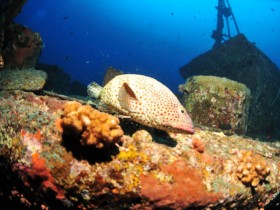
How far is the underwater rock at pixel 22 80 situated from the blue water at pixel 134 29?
125804mm

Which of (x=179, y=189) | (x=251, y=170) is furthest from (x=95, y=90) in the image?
(x=251, y=170)

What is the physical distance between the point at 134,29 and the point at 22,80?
16810cm

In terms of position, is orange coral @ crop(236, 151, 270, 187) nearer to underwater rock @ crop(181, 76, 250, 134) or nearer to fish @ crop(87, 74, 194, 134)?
fish @ crop(87, 74, 194, 134)

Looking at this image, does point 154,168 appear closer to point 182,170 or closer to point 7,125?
point 182,170

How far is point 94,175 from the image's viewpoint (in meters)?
2.55

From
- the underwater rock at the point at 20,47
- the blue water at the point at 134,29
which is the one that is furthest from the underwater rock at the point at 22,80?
the blue water at the point at 134,29

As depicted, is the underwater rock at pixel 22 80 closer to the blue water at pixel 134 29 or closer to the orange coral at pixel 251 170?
the orange coral at pixel 251 170

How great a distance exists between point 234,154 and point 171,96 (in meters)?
1.23

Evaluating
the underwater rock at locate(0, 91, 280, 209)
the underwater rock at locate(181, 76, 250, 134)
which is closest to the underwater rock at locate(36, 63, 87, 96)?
the underwater rock at locate(181, 76, 250, 134)

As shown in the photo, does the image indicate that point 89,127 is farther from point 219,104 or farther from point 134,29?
point 134,29

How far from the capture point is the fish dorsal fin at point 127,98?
3445mm

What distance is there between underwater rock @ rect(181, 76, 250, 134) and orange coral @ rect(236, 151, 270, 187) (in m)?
4.25

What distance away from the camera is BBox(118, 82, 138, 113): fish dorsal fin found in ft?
11.3

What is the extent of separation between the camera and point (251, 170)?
3.30m
